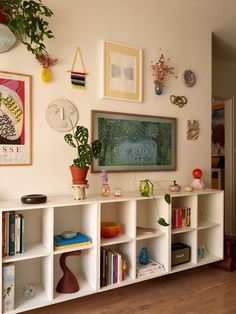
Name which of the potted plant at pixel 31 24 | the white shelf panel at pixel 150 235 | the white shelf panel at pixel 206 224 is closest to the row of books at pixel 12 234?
the white shelf panel at pixel 150 235

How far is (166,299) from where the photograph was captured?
2.24m

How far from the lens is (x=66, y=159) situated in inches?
89.5


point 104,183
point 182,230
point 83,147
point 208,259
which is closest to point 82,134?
point 83,147

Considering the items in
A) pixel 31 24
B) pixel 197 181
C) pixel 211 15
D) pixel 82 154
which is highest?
pixel 211 15

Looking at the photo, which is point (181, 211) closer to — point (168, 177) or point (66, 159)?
point (168, 177)

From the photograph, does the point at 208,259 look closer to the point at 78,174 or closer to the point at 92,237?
the point at 92,237

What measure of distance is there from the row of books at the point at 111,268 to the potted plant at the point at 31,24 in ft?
4.70

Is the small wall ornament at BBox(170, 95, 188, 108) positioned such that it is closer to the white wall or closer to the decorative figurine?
Result: the white wall

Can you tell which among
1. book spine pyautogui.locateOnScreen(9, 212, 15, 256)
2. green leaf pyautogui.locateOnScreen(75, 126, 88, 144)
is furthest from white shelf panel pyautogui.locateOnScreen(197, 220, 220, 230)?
book spine pyautogui.locateOnScreen(9, 212, 15, 256)

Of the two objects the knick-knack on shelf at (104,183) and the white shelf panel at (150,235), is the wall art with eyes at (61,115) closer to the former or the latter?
the knick-knack on shelf at (104,183)

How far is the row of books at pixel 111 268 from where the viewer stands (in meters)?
2.14

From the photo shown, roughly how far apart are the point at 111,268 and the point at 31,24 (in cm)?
187

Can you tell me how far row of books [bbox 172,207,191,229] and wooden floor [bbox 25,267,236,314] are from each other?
20.0 inches

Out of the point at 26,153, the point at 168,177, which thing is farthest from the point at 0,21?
the point at 168,177
